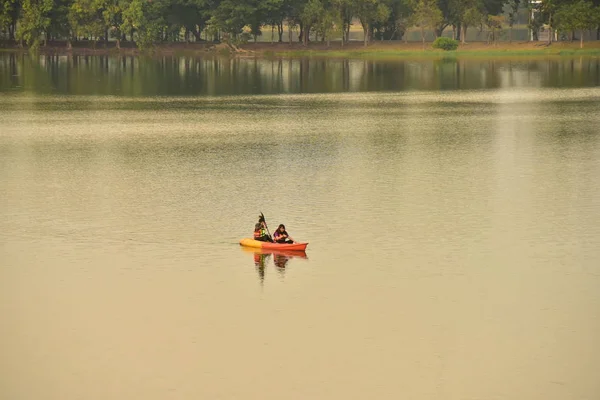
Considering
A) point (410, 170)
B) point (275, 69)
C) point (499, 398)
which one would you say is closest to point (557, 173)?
point (410, 170)

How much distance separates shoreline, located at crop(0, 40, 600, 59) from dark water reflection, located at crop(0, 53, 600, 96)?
4765 millimetres

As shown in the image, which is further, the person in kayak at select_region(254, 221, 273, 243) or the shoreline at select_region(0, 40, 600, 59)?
the shoreline at select_region(0, 40, 600, 59)

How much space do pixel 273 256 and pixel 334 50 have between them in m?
130

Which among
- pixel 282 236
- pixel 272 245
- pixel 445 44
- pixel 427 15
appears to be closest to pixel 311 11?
pixel 427 15

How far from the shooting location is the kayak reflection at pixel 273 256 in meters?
31.0

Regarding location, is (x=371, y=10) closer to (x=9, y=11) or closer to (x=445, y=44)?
(x=445, y=44)

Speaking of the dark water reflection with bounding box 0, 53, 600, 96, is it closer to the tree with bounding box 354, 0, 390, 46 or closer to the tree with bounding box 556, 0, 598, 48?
the tree with bounding box 556, 0, 598, 48

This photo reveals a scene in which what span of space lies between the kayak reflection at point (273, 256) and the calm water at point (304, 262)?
145 mm

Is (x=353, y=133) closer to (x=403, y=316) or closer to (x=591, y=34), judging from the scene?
(x=403, y=316)

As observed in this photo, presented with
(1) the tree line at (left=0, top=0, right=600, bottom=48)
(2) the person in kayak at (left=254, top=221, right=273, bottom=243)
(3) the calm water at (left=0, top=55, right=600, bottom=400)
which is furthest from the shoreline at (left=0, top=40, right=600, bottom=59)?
(2) the person in kayak at (left=254, top=221, right=273, bottom=243)

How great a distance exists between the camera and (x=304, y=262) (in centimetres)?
3105

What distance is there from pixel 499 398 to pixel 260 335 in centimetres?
602

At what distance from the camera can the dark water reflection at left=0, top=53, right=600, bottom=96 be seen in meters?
96.8

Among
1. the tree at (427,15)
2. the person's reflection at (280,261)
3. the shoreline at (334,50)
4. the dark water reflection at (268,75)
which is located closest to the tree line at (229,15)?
the tree at (427,15)
